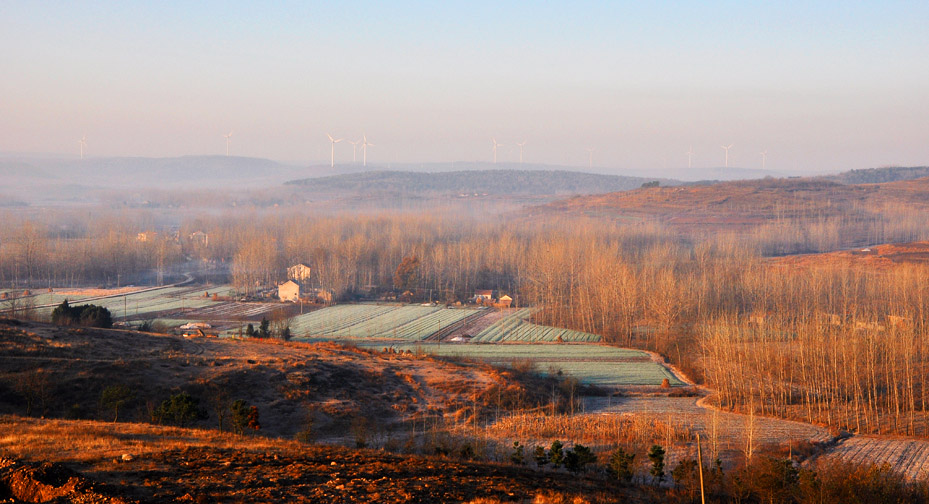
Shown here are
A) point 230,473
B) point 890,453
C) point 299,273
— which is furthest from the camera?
point 299,273

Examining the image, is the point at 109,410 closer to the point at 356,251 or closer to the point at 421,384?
the point at 421,384

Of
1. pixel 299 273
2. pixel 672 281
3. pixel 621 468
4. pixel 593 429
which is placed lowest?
pixel 593 429

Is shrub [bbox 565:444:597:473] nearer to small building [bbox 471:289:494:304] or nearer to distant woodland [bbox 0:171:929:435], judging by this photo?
distant woodland [bbox 0:171:929:435]

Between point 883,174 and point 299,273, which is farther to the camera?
point 883,174

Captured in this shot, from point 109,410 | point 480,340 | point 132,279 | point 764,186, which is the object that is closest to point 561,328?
point 480,340

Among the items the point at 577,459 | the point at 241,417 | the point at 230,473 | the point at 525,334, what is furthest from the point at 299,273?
the point at 230,473

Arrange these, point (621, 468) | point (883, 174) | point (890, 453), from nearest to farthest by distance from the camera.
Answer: point (621, 468), point (890, 453), point (883, 174)

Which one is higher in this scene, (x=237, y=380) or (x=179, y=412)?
(x=179, y=412)

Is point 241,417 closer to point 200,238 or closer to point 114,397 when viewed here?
point 114,397
